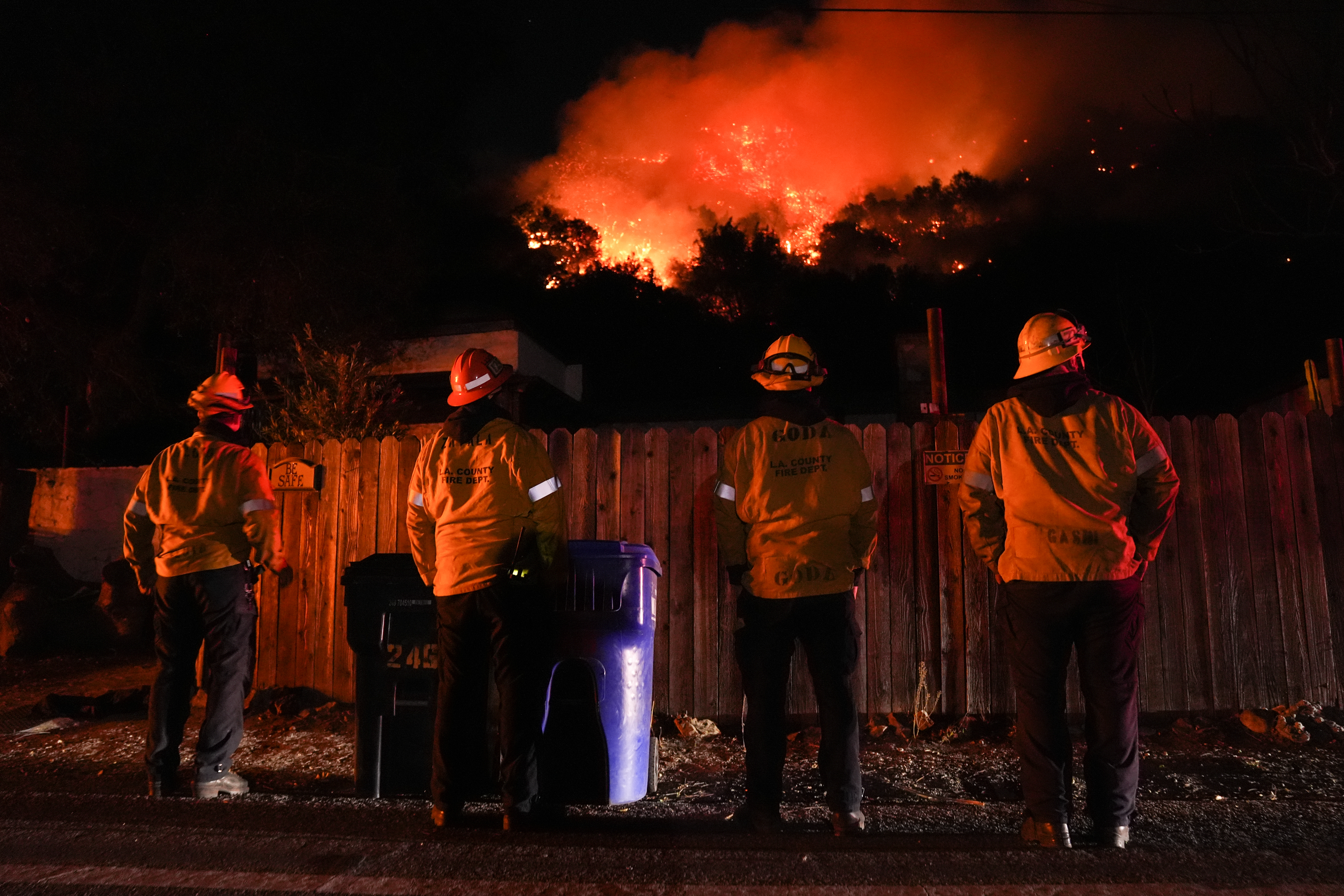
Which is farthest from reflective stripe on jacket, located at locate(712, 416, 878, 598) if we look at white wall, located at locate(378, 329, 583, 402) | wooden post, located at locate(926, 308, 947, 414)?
white wall, located at locate(378, 329, 583, 402)

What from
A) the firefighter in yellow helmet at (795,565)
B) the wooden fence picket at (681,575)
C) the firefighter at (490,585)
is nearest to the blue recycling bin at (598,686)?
the firefighter at (490,585)

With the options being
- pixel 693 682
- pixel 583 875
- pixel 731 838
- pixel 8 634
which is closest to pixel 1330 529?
pixel 693 682

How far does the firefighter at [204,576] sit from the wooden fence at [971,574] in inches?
67.3

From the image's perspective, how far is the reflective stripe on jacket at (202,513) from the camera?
14.7 feet

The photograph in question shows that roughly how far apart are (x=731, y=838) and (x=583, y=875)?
2.39 ft

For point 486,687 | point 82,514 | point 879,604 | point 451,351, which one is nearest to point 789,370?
point 486,687

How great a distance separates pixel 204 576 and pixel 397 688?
1260 mm

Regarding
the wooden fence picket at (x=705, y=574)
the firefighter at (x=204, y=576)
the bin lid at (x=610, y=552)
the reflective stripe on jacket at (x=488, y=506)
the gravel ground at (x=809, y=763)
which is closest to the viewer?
the reflective stripe on jacket at (x=488, y=506)

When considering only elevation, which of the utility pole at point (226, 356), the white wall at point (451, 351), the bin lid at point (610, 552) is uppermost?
the white wall at point (451, 351)

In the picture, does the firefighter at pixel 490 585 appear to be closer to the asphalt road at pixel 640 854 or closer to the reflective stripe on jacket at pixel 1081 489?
the asphalt road at pixel 640 854

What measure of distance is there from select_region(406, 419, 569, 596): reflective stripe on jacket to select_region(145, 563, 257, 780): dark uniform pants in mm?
1220

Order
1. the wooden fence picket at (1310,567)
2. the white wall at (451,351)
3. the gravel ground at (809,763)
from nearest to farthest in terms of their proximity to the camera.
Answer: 1. the gravel ground at (809,763)
2. the wooden fence picket at (1310,567)
3. the white wall at (451,351)

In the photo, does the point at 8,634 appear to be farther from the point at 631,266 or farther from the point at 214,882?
the point at 631,266

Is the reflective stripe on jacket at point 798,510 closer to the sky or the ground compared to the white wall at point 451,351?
closer to the ground
